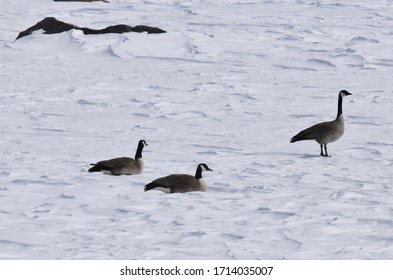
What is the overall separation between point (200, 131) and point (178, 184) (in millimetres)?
4582

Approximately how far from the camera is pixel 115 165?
39.2ft

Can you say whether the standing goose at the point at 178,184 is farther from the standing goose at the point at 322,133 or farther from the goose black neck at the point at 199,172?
the standing goose at the point at 322,133

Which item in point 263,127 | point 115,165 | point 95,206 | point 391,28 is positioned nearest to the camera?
point 95,206

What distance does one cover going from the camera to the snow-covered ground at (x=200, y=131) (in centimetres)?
970

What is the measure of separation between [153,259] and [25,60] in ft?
47.3

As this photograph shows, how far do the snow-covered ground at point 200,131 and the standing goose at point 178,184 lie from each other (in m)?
0.09

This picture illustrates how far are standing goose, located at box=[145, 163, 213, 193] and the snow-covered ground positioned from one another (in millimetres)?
86

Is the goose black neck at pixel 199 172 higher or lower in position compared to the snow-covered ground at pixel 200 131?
higher

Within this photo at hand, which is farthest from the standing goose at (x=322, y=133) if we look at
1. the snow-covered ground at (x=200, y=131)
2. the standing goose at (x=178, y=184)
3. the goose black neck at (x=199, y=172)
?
the standing goose at (x=178, y=184)

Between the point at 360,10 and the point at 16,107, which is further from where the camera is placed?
the point at 360,10

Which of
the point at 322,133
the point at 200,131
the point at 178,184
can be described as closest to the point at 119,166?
the point at 178,184

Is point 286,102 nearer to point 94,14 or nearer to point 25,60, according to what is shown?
point 25,60

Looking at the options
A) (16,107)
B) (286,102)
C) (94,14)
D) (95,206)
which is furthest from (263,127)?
(94,14)
